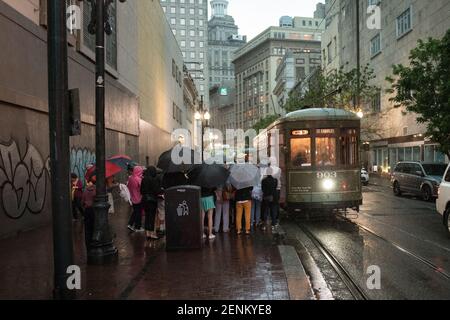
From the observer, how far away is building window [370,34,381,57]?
4169 cm

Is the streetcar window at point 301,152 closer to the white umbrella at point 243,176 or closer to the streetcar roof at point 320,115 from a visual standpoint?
the streetcar roof at point 320,115

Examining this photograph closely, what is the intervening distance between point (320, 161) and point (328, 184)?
27.5 inches

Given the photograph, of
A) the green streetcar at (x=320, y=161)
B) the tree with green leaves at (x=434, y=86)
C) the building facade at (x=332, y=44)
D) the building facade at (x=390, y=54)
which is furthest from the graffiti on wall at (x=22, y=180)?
the building facade at (x=332, y=44)

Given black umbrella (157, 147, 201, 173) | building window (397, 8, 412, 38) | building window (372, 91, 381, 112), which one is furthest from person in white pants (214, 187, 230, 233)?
building window (372, 91, 381, 112)

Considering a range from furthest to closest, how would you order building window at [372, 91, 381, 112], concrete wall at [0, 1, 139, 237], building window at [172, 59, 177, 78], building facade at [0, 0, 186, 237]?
building window at [172, 59, 177, 78], building window at [372, 91, 381, 112], building facade at [0, 0, 186, 237], concrete wall at [0, 1, 139, 237]

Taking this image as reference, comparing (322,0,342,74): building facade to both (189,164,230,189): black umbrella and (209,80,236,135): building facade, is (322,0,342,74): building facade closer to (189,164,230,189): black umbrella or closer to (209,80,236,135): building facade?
(189,164,230,189): black umbrella

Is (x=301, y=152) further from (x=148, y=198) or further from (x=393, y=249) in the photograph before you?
(x=148, y=198)

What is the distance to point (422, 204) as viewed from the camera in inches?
742

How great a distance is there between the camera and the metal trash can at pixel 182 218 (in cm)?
945

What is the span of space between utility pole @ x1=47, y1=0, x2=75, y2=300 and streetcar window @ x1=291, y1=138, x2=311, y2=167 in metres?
8.78

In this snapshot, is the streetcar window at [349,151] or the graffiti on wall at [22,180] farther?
the streetcar window at [349,151]

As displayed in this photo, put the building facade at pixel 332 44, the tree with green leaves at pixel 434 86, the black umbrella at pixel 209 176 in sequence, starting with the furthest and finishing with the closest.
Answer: the building facade at pixel 332 44 → the tree with green leaves at pixel 434 86 → the black umbrella at pixel 209 176

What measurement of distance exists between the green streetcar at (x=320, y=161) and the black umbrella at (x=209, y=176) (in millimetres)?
3421

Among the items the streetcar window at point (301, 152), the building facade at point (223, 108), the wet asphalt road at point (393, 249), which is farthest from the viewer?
the building facade at point (223, 108)
